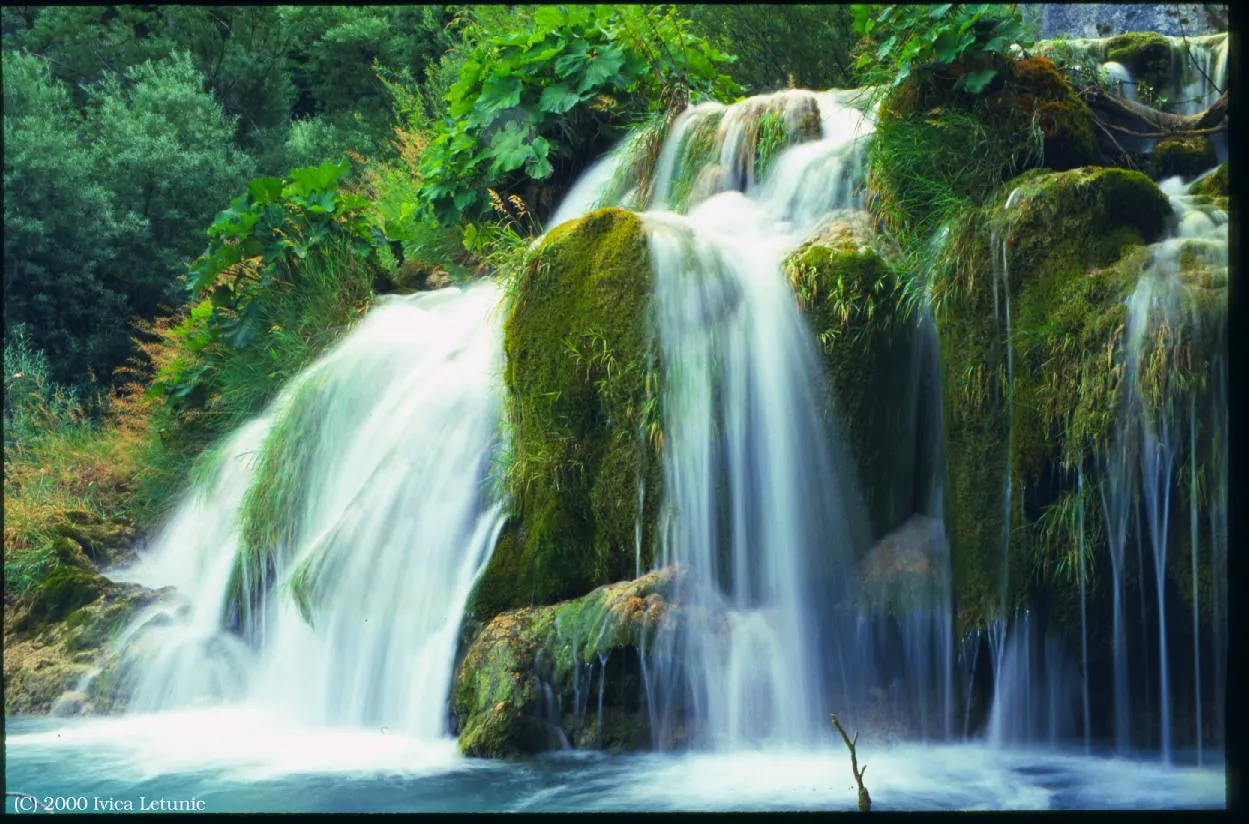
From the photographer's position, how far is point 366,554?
605 centimetres

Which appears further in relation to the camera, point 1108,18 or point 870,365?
point 1108,18

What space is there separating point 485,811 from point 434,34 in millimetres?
16019

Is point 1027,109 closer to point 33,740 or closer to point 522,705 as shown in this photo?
point 522,705

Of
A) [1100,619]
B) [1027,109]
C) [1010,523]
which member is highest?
[1027,109]

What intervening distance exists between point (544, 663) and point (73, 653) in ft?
10.2

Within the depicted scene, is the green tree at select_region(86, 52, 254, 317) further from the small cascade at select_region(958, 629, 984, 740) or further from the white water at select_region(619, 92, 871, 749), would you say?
the small cascade at select_region(958, 629, 984, 740)

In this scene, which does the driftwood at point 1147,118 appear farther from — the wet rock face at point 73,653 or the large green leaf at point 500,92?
the wet rock face at point 73,653

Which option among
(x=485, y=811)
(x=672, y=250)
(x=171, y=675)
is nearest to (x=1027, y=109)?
(x=672, y=250)

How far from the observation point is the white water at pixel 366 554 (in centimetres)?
575

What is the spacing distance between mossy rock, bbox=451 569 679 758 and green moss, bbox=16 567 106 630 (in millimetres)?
3008

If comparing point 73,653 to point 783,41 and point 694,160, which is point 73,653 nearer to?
point 694,160

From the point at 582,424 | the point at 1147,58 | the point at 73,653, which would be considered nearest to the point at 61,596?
the point at 73,653

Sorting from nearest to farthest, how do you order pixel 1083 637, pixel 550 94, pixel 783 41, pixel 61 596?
pixel 1083 637, pixel 61 596, pixel 550 94, pixel 783 41

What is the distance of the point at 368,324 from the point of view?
8602mm
